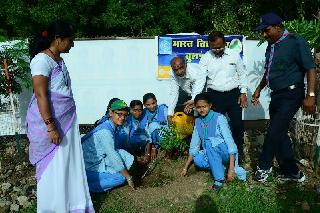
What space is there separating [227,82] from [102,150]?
6.17 ft

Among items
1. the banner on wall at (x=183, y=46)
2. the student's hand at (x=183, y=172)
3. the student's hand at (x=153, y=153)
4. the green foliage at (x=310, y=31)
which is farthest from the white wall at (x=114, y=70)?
the green foliage at (x=310, y=31)

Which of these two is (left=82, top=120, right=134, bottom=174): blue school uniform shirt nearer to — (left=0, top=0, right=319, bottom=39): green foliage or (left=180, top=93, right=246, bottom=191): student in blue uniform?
(left=180, top=93, right=246, bottom=191): student in blue uniform

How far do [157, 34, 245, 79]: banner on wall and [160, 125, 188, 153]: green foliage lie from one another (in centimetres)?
243

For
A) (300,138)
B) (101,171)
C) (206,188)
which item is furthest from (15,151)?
(300,138)

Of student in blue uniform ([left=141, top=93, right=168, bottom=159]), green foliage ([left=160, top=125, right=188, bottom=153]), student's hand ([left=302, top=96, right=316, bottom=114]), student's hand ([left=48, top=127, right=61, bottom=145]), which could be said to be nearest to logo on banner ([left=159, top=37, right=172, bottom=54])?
student in blue uniform ([left=141, top=93, right=168, bottom=159])

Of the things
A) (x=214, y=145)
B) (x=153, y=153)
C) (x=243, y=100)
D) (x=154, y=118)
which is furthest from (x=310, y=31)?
(x=153, y=153)

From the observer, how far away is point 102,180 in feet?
16.2

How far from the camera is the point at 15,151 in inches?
274

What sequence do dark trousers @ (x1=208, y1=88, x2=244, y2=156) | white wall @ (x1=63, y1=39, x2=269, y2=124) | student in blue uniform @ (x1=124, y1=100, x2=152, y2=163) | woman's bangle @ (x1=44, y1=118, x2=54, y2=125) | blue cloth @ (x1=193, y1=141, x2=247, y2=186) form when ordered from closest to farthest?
1. woman's bangle @ (x1=44, y1=118, x2=54, y2=125)
2. blue cloth @ (x1=193, y1=141, x2=247, y2=186)
3. dark trousers @ (x1=208, y1=88, x2=244, y2=156)
4. student in blue uniform @ (x1=124, y1=100, x2=152, y2=163)
5. white wall @ (x1=63, y1=39, x2=269, y2=124)

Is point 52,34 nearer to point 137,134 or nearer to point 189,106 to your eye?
point 189,106

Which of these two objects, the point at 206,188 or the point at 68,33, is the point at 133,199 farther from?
the point at 68,33

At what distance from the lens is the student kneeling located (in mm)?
4875

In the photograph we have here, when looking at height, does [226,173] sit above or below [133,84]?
below

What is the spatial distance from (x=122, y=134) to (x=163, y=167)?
28.9 inches
